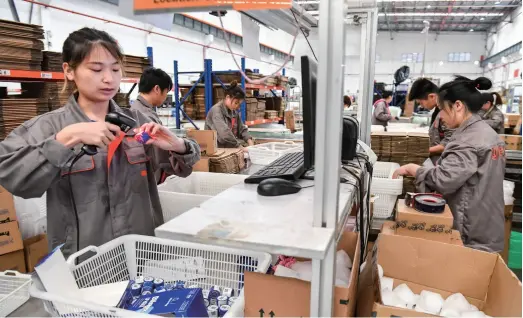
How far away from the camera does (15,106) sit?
3441mm

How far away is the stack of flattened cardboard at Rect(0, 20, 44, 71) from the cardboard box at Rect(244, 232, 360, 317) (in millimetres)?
3510

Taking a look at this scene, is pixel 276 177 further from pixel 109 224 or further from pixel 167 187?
pixel 167 187

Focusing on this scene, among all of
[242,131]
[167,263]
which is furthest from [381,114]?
[167,263]

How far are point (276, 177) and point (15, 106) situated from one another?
3423 millimetres

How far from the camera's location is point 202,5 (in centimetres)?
70

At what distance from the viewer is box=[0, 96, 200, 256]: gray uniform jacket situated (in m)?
1.16

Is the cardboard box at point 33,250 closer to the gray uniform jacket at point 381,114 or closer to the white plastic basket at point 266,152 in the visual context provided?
the white plastic basket at point 266,152

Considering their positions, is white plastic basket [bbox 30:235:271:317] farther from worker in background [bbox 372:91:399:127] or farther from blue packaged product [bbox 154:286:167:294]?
worker in background [bbox 372:91:399:127]

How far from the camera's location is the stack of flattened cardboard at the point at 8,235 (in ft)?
7.64

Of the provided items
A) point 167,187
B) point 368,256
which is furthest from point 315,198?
point 167,187

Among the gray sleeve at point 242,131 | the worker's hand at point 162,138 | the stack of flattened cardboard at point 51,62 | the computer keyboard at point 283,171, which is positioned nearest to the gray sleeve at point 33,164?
the worker's hand at point 162,138

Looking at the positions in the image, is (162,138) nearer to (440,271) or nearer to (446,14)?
(440,271)

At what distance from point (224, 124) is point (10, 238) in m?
2.51

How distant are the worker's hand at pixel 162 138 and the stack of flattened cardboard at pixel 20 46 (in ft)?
9.15
